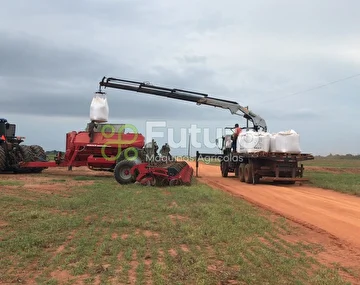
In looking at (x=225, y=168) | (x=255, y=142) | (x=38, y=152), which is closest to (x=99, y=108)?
(x=255, y=142)

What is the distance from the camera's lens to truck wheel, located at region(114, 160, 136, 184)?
17094mm

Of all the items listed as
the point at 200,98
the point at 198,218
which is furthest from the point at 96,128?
the point at 198,218

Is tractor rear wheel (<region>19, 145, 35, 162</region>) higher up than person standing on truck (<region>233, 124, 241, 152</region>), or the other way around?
person standing on truck (<region>233, 124, 241, 152</region>)

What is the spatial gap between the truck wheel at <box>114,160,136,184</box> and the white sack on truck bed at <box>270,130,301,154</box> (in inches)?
271

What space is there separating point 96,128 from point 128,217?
37.6 ft

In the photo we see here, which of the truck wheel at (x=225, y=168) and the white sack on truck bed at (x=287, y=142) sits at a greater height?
the white sack on truck bed at (x=287, y=142)

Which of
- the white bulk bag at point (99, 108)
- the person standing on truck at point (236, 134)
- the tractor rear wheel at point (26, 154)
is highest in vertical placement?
the white bulk bag at point (99, 108)

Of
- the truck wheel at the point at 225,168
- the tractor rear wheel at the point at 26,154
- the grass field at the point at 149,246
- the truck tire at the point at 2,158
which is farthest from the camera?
the truck wheel at the point at 225,168

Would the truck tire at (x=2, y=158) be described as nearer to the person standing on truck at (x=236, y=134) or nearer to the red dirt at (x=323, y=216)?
the person standing on truck at (x=236, y=134)

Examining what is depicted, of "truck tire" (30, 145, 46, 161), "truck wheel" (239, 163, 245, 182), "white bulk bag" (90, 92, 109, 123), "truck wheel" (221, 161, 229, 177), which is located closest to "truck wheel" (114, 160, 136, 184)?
"white bulk bag" (90, 92, 109, 123)

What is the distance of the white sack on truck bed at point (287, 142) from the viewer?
63.2 ft

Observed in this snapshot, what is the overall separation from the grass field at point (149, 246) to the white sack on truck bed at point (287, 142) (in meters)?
8.78

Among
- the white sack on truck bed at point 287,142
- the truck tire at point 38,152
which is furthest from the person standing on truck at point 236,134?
the truck tire at point 38,152

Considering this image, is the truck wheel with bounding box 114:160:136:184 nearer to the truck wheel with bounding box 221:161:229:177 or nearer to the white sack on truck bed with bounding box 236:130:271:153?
the white sack on truck bed with bounding box 236:130:271:153
